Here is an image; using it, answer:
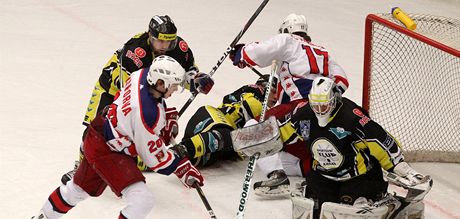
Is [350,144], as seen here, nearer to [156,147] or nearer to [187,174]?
[187,174]

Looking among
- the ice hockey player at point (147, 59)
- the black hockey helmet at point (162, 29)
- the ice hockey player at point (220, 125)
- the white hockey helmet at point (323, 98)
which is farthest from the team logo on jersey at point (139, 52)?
the white hockey helmet at point (323, 98)

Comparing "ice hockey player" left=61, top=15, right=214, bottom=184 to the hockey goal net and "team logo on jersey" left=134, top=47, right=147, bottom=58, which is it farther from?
the hockey goal net

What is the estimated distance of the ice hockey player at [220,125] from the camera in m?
4.83

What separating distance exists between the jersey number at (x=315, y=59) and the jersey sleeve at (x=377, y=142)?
25.9 inches

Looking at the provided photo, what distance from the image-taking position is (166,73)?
3.88 metres

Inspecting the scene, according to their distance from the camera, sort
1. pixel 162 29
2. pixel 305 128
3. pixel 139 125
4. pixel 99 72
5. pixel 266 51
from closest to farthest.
A: pixel 139 125 < pixel 305 128 < pixel 162 29 < pixel 266 51 < pixel 99 72

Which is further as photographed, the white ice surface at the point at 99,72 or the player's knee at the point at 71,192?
the white ice surface at the point at 99,72

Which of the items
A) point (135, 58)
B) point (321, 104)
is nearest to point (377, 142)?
point (321, 104)

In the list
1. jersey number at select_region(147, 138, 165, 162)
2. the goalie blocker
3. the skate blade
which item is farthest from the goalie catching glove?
the skate blade

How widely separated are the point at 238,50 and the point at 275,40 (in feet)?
0.97

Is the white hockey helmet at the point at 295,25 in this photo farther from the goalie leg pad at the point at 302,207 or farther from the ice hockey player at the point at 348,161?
the goalie leg pad at the point at 302,207

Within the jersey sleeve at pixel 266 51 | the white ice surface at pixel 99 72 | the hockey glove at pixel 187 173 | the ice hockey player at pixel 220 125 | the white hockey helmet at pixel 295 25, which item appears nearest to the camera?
the hockey glove at pixel 187 173

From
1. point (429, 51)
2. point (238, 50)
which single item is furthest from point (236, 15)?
point (238, 50)

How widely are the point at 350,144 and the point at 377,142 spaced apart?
0.36 feet
